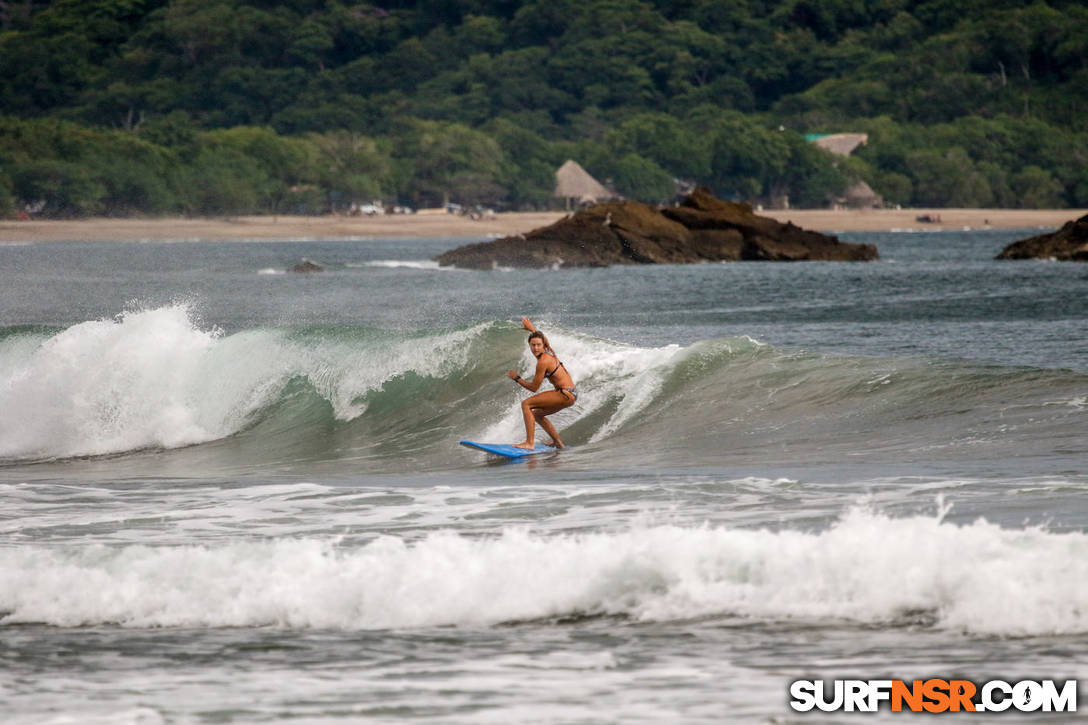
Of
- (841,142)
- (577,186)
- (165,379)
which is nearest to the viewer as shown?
(165,379)

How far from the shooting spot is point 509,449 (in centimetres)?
1630

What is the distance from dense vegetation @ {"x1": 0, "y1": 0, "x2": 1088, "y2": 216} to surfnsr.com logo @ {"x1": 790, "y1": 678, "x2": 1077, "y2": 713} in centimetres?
11518

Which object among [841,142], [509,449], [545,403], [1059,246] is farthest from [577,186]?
[509,449]

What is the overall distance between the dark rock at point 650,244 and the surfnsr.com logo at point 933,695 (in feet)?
197

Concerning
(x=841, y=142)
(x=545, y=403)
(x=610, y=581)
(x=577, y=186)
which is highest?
(x=841, y=142)

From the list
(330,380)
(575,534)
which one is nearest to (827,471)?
(575,534)

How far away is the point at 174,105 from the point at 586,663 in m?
172

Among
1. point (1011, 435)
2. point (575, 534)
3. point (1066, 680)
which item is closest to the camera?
point (1066, 680)

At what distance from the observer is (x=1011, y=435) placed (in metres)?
15.2

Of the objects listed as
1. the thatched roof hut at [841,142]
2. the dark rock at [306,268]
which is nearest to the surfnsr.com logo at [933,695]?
the dark rock at [306,268]

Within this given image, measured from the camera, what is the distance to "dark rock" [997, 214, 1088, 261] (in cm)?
6362

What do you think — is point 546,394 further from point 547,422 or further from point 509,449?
point 509,449

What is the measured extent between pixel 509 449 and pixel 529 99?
157201mm

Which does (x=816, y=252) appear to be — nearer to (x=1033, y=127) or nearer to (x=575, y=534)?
(x=575, y=534)
